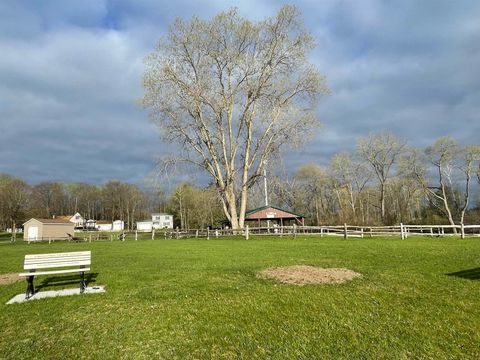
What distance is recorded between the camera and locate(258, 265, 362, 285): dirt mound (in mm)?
7941

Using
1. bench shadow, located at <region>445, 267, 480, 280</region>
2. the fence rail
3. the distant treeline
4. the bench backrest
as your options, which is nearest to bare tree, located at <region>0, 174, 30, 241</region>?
the distant treeline

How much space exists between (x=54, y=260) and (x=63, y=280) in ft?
6.54

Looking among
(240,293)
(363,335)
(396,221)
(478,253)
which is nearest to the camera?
(363,335)

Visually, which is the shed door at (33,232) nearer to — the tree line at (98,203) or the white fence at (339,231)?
the tree line at (98,203)

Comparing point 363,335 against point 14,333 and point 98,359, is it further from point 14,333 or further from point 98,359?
point 14,333

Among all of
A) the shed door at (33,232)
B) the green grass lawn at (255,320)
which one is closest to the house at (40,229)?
the shed door at (33,232)

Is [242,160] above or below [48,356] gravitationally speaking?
above

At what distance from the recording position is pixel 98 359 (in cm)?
434

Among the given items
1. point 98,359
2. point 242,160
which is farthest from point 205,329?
point 242,160

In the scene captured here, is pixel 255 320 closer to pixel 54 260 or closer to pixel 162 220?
pixel 54 260

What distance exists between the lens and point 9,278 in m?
10.2

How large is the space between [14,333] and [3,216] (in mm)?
79316

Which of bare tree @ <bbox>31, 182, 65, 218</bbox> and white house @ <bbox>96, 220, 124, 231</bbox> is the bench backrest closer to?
bare tree @ <bbox>31, 182, 65, 218</bbox>

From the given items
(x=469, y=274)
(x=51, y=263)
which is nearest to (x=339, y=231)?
(x=469, y=274)
